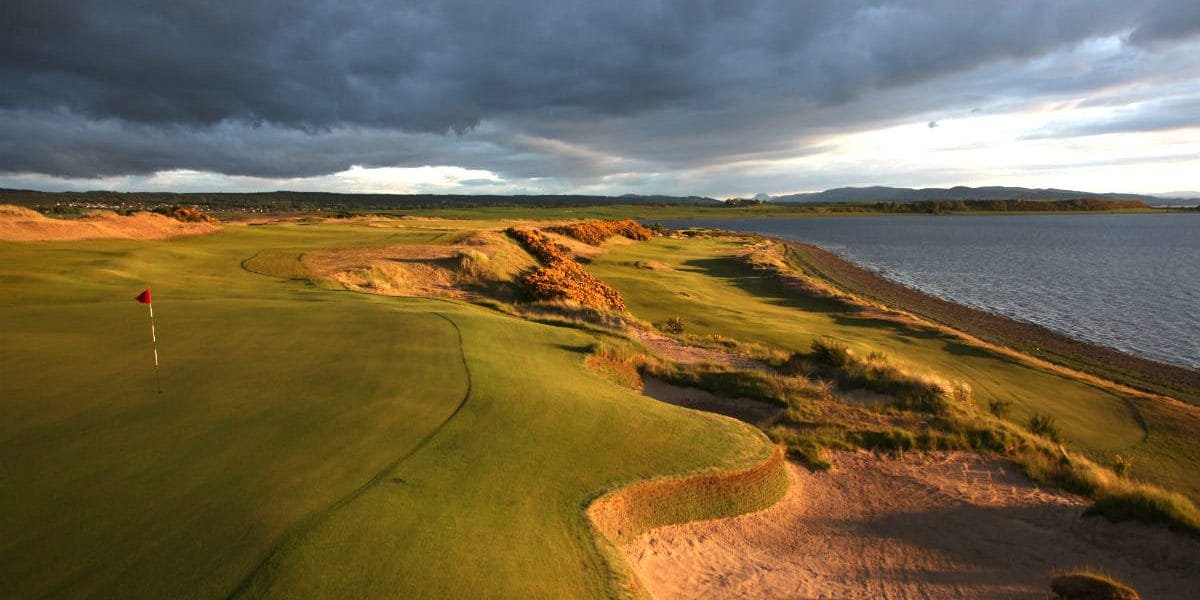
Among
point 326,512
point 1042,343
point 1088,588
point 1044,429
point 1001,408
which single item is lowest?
point 1042,343

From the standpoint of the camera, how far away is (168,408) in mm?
8383

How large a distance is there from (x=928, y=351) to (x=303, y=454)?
25.4 meters

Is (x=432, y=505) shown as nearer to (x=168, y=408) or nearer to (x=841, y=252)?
(x=168, y=408)

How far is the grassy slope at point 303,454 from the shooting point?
527 centimetres

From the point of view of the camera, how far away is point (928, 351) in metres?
25.6

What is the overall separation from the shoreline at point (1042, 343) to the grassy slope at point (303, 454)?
22.1 meters

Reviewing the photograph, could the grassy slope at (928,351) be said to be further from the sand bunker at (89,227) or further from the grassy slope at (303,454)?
the sand bunker at (89,227)

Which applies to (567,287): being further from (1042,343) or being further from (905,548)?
(1042,343)

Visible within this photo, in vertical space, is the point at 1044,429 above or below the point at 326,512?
below

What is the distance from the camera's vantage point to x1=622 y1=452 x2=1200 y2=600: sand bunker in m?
7.30

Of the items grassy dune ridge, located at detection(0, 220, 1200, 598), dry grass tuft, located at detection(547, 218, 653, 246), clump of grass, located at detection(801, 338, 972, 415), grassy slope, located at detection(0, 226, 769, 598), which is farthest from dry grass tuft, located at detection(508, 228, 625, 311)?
dry grass tuft, located at detection(547, 218, 653, 246)

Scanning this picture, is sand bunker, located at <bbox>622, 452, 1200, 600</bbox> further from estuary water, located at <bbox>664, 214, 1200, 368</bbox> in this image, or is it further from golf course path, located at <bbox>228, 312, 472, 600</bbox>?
estuary water, located at <bbox>664, 214, 1200, 368</bbox>

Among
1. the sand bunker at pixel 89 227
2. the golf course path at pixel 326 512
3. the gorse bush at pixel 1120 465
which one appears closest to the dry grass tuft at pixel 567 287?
the gorse bush at pixel 1120 465

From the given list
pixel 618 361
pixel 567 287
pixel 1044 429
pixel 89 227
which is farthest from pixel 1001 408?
pixel 89 227
